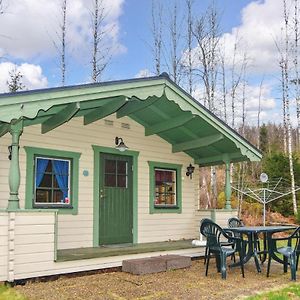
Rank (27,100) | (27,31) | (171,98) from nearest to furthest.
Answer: (27,100) → (171,98) → (27,31)

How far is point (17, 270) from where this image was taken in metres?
5.05

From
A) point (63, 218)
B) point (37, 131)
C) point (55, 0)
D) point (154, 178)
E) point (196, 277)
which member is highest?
point (55, 0)

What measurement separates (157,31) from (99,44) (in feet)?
10.5

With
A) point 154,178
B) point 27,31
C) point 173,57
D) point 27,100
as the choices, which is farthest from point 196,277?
point 27,31

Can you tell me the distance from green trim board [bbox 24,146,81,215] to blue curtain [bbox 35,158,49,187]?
12 cm

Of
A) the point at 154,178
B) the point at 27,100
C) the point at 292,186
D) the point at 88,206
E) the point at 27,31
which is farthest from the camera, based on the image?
the point at 27,31

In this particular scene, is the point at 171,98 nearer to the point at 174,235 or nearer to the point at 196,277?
the point at 196,277

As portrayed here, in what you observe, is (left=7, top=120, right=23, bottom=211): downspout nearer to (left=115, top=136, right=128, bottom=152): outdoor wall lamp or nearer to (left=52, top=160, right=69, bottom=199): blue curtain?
(left=52, top=160, right=69, bottom=199): blue curtain

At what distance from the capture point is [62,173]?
6.87 m

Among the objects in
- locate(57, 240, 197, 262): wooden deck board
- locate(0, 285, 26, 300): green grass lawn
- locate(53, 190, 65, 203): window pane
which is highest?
locate(53, 190, 65, 203): window pane

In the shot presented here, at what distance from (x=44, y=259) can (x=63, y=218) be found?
143 centimetres

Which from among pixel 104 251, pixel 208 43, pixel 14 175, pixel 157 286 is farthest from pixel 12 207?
pixel 208 43

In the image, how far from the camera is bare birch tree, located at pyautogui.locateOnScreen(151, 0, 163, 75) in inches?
726

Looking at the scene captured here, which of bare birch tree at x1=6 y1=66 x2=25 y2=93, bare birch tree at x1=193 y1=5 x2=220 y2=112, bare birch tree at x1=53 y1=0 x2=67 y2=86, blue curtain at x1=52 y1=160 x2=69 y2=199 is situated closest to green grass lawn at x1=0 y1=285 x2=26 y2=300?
blue curtain at x1=52 y1=160 x2=69 y2=199
